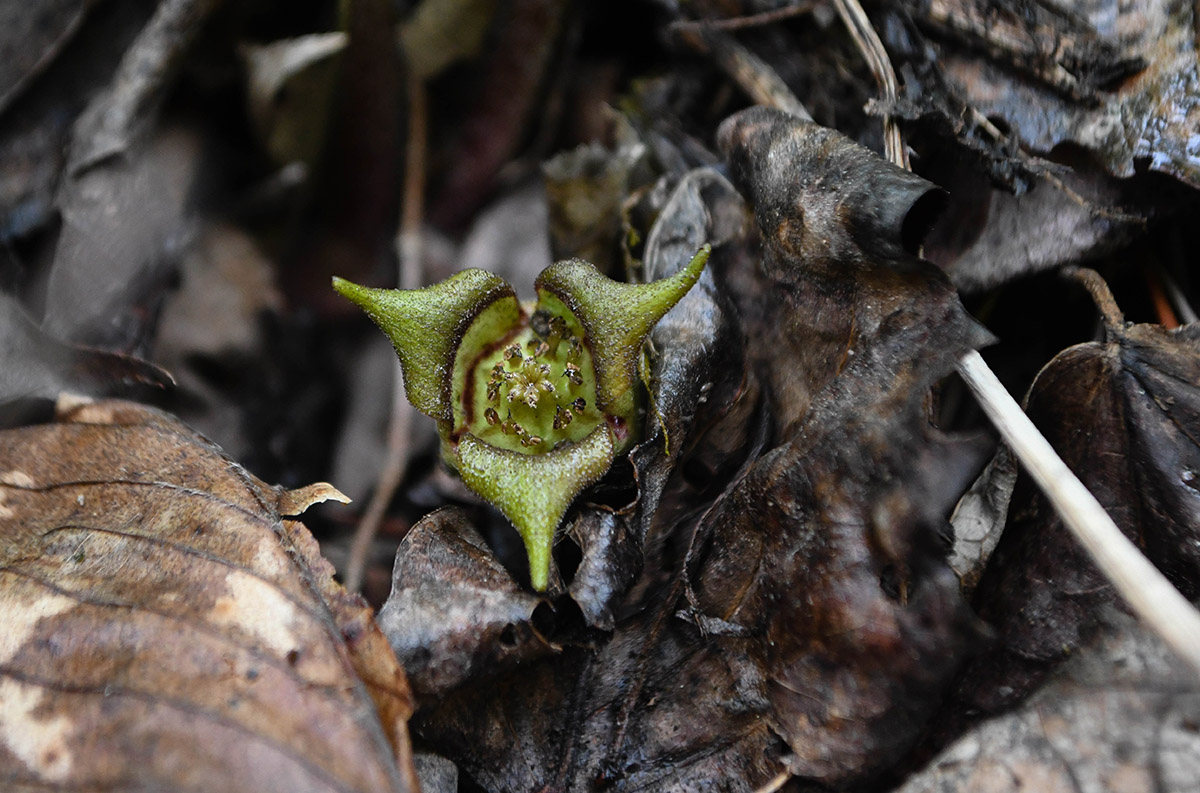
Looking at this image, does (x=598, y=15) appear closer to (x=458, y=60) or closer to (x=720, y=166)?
(x=458, y=60)

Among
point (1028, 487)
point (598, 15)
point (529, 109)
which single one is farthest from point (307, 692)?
point (598, 15)

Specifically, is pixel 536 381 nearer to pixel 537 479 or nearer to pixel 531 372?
pixel 531 372

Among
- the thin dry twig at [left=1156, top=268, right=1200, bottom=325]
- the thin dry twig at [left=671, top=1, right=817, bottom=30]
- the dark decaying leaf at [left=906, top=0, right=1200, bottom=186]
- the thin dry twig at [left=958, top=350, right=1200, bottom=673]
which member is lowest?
the thin dry twig at [left=958, top=350, right=1200, bottom=673]

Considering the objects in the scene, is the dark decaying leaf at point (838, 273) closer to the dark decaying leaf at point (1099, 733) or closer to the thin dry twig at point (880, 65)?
the thin dry twig at point (880, 65)

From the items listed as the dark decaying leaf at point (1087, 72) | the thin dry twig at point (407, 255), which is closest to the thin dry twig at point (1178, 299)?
the dark decaying leaf at point (1087, 72)

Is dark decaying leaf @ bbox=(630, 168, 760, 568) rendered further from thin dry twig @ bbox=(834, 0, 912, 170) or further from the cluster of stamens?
thin dry twig @ bbox=(834, 0, 912, 170)

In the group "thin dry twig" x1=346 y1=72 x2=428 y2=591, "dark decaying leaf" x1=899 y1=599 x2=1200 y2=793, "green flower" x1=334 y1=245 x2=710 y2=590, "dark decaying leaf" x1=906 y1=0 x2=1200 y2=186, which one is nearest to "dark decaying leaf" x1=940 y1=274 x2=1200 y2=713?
"dark decaying leaf" x1=899 y1=599 x2=1200 y2=793

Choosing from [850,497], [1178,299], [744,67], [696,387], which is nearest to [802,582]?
[850,497]
